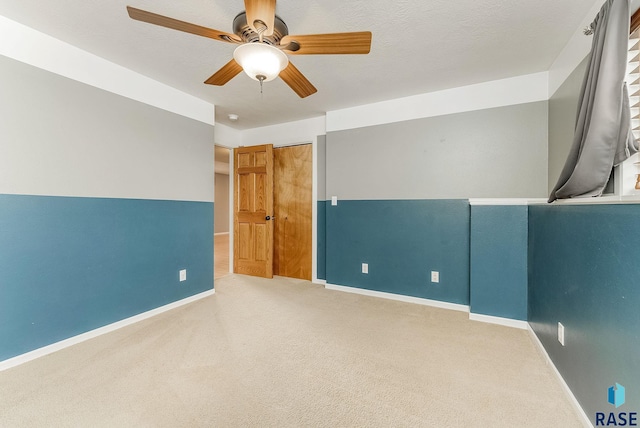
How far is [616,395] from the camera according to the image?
1079 millimetres

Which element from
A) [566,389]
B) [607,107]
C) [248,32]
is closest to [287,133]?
[248,32]

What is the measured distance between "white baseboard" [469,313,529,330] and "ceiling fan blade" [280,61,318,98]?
8.69ft

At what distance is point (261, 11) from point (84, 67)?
1933mm

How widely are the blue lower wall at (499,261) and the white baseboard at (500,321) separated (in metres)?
0.03

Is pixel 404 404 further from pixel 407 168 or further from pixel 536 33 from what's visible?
pixel 536 33

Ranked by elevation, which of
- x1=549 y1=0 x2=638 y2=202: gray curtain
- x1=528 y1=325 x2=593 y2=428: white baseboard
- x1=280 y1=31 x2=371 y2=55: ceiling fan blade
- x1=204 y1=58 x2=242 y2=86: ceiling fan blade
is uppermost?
x1=204 y1=58 x2=242 y2=86: ceiling fan blade

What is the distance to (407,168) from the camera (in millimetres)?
3145

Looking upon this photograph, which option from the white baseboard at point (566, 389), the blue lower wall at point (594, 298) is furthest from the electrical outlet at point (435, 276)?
the blue lower wall at point (594, 298)

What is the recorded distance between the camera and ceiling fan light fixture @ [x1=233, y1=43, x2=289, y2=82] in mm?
1428

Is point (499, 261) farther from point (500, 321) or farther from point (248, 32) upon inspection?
point (248, 32)

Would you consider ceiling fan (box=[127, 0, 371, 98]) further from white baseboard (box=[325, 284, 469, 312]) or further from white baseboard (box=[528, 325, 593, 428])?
white baseboard (box=[325, 284, 469, 312])

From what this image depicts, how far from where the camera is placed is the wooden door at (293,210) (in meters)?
3.96

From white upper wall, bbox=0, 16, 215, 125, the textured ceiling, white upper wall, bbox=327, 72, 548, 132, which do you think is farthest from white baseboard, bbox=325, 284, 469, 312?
white upper wall, bbox=0, 16, 215, 125

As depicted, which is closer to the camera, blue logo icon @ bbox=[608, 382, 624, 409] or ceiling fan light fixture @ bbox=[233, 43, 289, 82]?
blue logo icon @ bbox=[608, 382, 624, 409]
